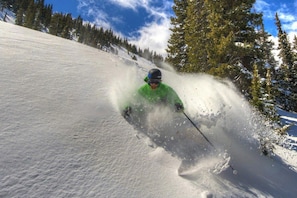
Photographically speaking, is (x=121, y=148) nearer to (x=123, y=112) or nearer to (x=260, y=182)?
(x=123, y=112)

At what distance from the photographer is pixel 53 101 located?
4871mm

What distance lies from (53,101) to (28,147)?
1.66 metres

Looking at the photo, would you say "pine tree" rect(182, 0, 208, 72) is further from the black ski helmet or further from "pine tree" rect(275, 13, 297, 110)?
"pine tree" rect(275, 13, 297, 110)

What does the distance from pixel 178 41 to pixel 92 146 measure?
24.4 meters

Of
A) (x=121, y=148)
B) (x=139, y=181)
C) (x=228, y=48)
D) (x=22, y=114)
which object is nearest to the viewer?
(x=139, y=181)

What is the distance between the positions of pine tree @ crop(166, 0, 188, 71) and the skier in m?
20.0

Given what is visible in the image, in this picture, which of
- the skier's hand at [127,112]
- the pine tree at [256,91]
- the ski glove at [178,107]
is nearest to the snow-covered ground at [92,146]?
the skier's hand at [127,112]

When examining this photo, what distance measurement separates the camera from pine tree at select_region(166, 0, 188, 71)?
26594 millimetres

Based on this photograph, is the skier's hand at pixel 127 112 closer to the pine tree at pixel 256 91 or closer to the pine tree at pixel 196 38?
the pine tree at pixel 256 91

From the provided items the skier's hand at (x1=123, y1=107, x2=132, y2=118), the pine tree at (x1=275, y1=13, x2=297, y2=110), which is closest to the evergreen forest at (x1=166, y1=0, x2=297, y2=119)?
the skier's hand at (x1=123, y1=107, x2=132, y2=118)

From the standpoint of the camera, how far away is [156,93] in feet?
21.3

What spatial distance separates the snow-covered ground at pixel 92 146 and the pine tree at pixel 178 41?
1918 cm

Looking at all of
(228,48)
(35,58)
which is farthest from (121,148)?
(228,48)

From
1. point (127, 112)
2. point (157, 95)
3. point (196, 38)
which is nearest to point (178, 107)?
point (157, 95)
